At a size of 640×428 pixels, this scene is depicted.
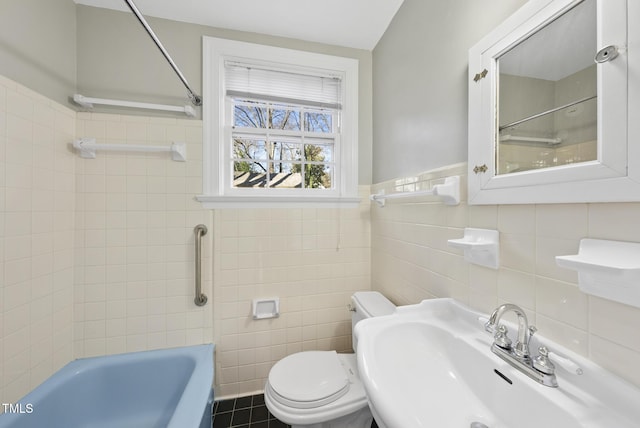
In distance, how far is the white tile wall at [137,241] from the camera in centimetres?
143

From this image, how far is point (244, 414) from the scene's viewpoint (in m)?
1.46

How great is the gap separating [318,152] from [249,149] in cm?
50

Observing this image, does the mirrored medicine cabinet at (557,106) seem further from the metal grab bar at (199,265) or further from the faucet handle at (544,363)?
the metal grab bar at (199,265)

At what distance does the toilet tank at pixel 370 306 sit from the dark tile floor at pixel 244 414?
0.61 meters

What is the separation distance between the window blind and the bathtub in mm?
1709

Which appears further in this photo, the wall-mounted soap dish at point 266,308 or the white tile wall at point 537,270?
the wall-mounted soap dish at point 266,308

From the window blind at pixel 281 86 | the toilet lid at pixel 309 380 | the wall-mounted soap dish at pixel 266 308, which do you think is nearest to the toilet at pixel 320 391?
the toilet lid at pixel 309 380

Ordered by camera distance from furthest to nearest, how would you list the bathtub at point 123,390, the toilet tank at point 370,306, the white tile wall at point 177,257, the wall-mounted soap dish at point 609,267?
1. the toilet tank at point 370,306
2. the bathtub at point 123,390
3. the white tile wall at point 177,257
4. the wall-mounted soap dish at point 609,267

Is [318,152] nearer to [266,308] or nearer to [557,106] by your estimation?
[266,308]

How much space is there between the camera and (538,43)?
73cm

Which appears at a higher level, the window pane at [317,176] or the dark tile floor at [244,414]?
the window pane at [317,176]

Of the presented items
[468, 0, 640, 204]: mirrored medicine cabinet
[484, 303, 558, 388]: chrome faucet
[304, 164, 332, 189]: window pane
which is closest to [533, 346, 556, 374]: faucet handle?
[484, 303, 558, 388]: chrome faucet

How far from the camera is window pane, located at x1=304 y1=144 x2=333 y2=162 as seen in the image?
1.82m

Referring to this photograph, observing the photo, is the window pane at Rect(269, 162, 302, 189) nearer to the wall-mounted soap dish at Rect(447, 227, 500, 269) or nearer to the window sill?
the window sill
